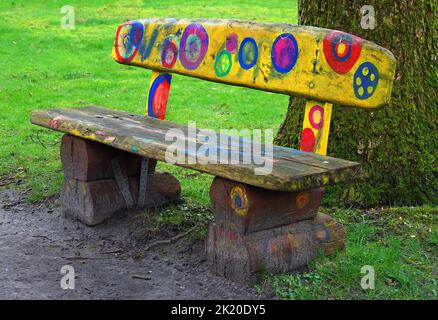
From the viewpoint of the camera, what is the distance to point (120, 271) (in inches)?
146

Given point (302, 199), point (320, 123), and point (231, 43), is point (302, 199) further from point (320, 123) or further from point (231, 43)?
point (231, 43)

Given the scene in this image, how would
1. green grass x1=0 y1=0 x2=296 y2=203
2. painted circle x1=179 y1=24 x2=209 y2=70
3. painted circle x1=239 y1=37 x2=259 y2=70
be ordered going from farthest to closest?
green grass x1=0 y1=0 x2=296 y2=203, painted circle x1=179 y1=24 x2=209 y2=70, painted circle x1=239 y1=37 x2=259 y2=70

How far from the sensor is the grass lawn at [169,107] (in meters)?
→ 3.49

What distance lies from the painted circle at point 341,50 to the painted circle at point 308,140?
37cm

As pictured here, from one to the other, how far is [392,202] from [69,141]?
2018 millimetres

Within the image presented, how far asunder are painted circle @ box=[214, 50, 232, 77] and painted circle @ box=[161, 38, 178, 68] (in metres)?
0.41

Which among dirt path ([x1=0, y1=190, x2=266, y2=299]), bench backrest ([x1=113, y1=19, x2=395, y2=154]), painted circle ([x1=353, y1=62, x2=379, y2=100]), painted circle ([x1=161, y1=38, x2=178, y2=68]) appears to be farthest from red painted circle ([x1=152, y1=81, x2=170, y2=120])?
painted circle ([x1=353, y1=62, x2=379, y2=100])

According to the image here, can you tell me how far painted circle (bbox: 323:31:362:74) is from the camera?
341cm

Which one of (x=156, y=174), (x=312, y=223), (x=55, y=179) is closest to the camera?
(x=312, y=223)

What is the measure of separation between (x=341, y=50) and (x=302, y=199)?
29.6 inches

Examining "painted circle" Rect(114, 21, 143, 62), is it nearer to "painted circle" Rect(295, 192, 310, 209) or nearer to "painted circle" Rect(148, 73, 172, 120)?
"painted circle" Rect(148, 73, 172, 120)

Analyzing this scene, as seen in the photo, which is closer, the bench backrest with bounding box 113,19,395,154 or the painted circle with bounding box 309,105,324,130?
the bench backrest with bounding box 113,19,395,154

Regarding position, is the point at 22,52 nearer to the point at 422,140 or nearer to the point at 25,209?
the point at 25,209
